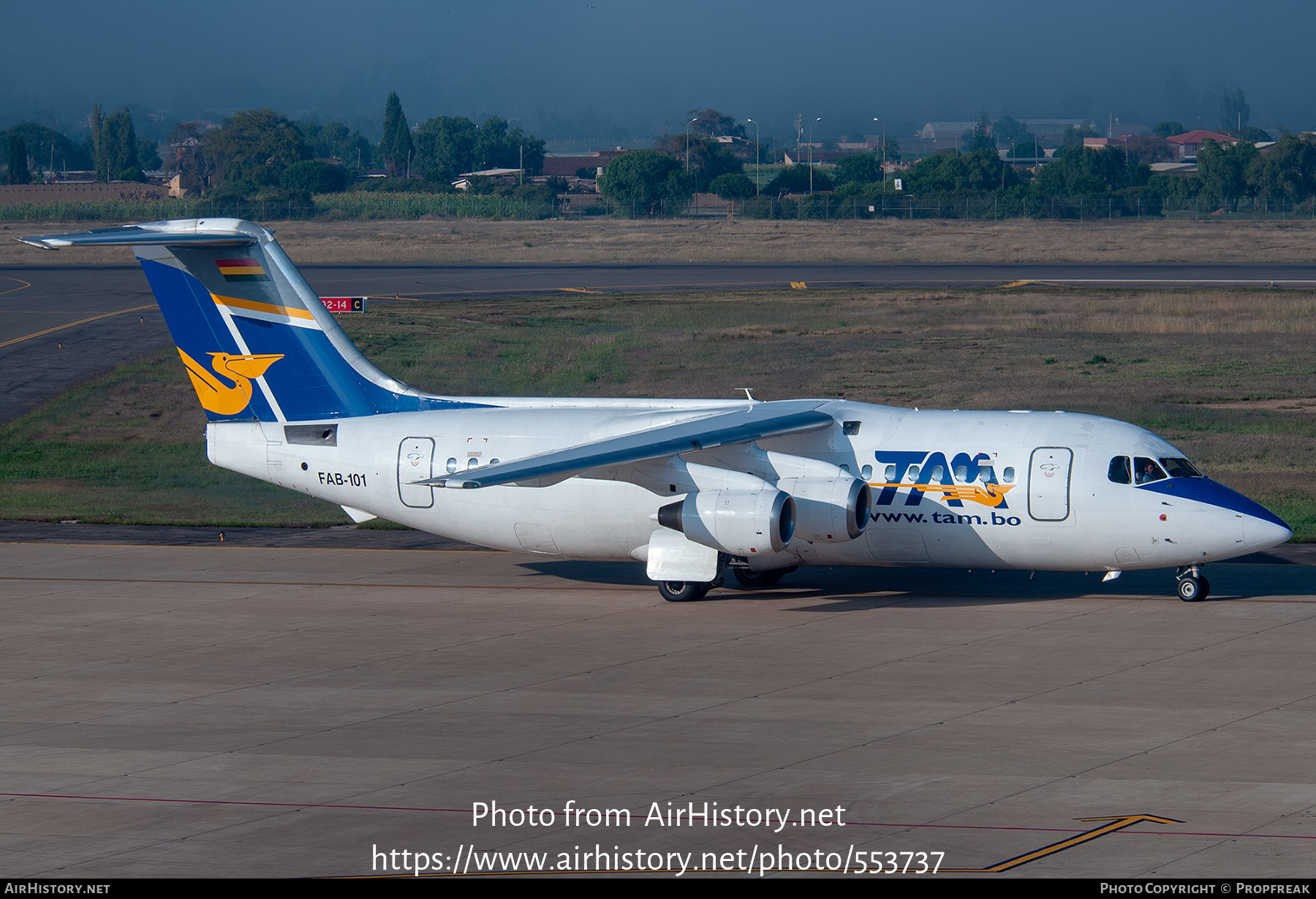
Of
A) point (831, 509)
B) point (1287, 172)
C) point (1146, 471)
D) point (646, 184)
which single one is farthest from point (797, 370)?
point (1287, 172)

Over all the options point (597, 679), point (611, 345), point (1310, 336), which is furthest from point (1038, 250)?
point (597, 679)

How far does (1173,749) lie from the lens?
54.5ft

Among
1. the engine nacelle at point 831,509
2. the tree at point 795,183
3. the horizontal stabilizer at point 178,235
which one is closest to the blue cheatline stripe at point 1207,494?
the engine nacelle at point 831,509

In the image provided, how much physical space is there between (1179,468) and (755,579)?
7740mm

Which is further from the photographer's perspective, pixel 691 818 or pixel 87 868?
pixel 691 818

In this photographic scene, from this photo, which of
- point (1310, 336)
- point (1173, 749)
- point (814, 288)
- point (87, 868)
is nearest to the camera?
point (87, 868)

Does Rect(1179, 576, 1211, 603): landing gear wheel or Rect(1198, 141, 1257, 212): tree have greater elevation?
Rect(1198, 141, 1257, 212): tree

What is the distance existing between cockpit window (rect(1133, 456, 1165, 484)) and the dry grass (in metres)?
76.2

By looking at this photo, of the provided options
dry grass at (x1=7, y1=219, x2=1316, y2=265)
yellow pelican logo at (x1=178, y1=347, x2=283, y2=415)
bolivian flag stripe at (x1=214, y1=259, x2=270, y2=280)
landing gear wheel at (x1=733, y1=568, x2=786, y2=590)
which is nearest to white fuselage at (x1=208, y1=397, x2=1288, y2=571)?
yellow pelican logo at (x1=178, y1=347, x2=283, y2=415)

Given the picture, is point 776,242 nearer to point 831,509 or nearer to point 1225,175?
point 1225,175

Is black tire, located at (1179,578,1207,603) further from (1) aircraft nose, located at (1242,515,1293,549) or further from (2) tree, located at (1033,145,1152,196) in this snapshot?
(2) tree, located at (1033,145,1152,196)

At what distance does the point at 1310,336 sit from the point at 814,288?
1077 inches

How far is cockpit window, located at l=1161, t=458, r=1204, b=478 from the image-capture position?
78.0 ft

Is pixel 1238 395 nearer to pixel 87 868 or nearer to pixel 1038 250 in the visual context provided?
pixel 87 868
